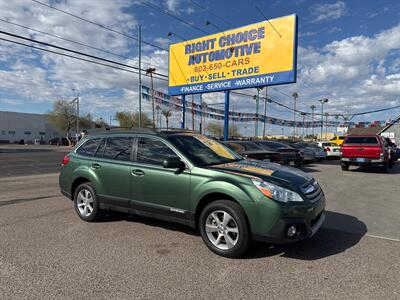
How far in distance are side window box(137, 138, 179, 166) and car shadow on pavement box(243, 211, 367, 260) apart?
1.86 m

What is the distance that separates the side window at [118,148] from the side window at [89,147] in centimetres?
32

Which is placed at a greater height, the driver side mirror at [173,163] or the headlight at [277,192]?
the driver side mirror at [173,163]

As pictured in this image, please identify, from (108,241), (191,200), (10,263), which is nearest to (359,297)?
(191,200)

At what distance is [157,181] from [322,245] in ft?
8.45

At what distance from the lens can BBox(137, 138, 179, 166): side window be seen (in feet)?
15.8

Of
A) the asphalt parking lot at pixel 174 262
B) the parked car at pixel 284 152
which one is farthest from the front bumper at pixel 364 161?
the asphalt parking lot at pixel 174 262

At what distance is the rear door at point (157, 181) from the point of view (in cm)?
448

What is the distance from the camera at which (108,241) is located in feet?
15.2

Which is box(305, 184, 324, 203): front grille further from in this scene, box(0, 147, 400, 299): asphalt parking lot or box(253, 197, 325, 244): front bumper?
box(0, 147, 400, 299): asphalt parking lot

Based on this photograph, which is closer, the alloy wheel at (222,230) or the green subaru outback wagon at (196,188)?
the green subaru outback wagon at (196,188)

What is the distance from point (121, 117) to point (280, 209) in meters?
72.2

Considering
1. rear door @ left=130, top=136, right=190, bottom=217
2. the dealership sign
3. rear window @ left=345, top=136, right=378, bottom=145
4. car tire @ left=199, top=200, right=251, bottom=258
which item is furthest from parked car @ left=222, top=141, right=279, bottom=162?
car tire @ left=199, top=200, right=251, bottom=258

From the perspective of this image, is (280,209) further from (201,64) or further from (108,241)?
(201,64)

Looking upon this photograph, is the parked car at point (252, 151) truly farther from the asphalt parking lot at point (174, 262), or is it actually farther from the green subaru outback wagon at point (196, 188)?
the green subaru outback wagon at point (196, 188)
